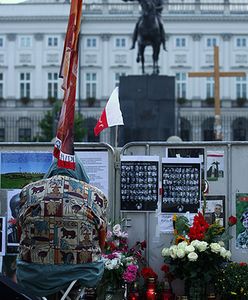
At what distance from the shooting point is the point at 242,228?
610cm

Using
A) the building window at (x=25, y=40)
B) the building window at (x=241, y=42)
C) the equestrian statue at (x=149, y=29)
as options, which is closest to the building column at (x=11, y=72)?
the building window at (x=25, y=40)

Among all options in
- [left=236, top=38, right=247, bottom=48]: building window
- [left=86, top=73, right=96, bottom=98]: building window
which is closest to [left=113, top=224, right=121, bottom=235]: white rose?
[left=86, top=73, right=96, bottom=98]: building window

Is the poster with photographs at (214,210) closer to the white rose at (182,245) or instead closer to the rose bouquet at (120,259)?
the white rose at (182,245)

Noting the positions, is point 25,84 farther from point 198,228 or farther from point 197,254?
point 197,254

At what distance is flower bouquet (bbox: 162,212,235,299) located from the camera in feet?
18.6

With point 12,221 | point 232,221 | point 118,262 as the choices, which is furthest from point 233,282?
point 12,221

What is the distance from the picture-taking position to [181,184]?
609 centimetres

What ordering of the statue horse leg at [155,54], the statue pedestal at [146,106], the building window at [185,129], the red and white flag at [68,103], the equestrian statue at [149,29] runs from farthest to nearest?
the building window at [185,129] < the statue horse leg at [155,54] < the equestrian statue at [149,29] < the statue pedestal at [146,106] < the red and white flag at [68,103]

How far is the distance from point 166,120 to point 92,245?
60.5 feet

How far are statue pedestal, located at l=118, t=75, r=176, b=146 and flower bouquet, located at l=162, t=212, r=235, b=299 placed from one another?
51.6 feet

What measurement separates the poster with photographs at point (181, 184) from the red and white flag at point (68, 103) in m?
1.96

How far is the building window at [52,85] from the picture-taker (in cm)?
5859

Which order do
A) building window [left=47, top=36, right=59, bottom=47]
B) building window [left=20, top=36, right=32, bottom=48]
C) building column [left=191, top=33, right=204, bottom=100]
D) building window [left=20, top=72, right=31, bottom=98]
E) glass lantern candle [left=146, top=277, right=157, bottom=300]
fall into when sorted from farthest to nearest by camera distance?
building window [left=20, top=36, right=32, bottom=48]
building window [left=47, top=36, right=59, bottom=47]
building window [left=20, top=72, right=31, bottom=98]
building column [left=191, top=33, right=204, bottom=100]
glass lantern candle [left=146, top=277, right=157, bottom=300]

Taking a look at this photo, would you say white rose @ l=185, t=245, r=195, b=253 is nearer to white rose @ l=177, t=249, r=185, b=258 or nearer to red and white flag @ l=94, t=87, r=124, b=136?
white rose @ l=177, t=249, r=185, b=258
